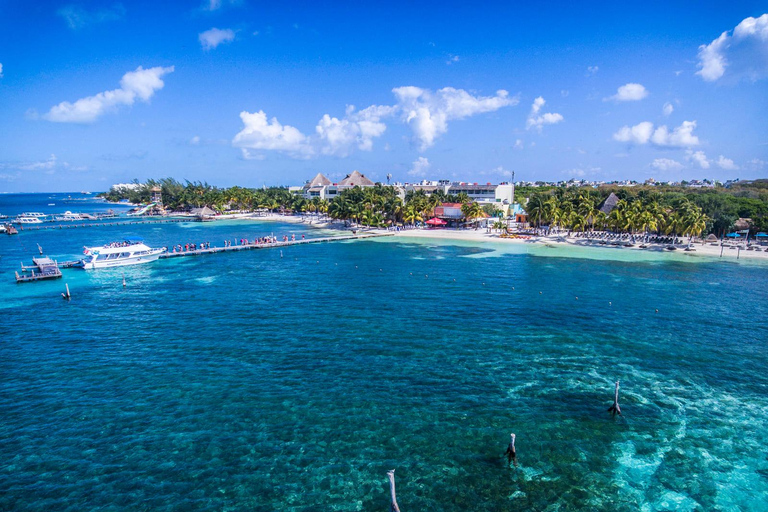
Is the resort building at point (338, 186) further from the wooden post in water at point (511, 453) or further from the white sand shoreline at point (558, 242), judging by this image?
the wooden post in water at point (511, 453)

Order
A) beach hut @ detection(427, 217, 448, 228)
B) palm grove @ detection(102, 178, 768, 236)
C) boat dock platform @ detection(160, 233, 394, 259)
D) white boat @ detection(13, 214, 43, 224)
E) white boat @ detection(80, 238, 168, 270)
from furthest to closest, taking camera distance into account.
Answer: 1. white boat @ detection(13, 214, 43, 224)
2. beach hut @ detection(427, 217, 448, 228)
3. palm grove @ detection(102, 178, 768, 236)
4. boat dock platform @ detection(160, 233, 394, 259)
5. white boat @ detection(80, 238, 168, 270)

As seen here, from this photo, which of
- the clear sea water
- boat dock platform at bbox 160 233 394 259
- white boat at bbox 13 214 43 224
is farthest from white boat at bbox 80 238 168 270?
white boat at bbox 13 214 43 224

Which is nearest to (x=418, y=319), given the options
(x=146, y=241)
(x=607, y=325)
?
(x=607, y=325)

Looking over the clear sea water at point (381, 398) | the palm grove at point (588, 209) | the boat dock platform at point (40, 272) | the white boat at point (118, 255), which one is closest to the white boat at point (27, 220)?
the palm grove at point (588, 209)

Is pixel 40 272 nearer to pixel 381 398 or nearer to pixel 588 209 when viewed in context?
pixel 381 398

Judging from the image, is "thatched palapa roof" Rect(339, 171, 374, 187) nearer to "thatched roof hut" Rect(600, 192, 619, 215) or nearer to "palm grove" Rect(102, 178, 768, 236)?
"palm grove" Rect(102, 178, 768, 236)

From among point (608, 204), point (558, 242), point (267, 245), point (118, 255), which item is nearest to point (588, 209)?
point (558, 242)
